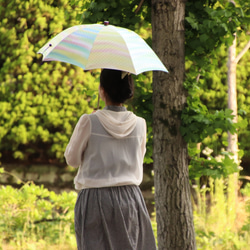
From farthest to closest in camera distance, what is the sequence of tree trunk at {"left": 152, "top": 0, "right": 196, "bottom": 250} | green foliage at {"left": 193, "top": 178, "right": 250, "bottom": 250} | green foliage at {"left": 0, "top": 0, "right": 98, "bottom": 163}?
1. green foliage at {"left": 0, "top": 0, "right": 98, "bottom": 163}
2. green foliage at {"left": 193, "top": 178, "right": 250, "bottom": 250}
3. tree trunk at {"left": 152, "top": 0, "right": 196, "bottom": 250}

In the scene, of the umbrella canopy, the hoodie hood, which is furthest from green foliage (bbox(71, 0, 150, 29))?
the hoodie hood

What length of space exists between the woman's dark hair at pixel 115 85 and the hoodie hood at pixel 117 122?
0.08 metres

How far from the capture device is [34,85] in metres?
5.99

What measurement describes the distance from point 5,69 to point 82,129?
163 inches

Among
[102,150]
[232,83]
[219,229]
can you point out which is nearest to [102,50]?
[102,150]

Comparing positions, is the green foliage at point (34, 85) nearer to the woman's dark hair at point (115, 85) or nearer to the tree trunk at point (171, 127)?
the tree trunk at point (171, 127)

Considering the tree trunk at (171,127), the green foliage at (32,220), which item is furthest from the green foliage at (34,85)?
→ the tree trunk at (171,127)

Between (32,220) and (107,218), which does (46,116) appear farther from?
(107,218)

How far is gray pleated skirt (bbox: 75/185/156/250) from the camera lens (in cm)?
223

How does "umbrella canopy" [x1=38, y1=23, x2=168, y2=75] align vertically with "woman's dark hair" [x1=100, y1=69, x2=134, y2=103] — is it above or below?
above

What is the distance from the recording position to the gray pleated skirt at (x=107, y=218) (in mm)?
2230

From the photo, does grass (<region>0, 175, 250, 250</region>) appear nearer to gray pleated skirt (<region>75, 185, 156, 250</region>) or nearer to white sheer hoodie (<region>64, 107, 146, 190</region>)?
gray pleated skirt (<region>75, 185, 156, 250</region>)

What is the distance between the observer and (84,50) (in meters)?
2.35

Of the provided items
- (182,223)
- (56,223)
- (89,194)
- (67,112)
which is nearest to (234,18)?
(182,223)
